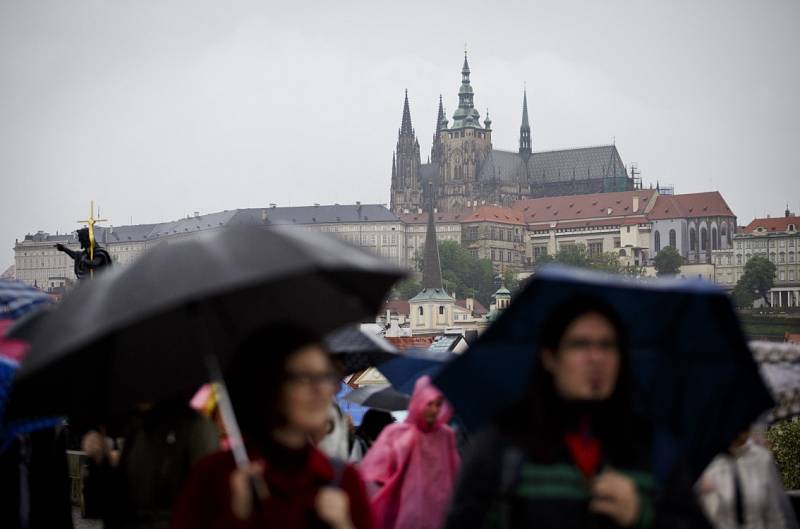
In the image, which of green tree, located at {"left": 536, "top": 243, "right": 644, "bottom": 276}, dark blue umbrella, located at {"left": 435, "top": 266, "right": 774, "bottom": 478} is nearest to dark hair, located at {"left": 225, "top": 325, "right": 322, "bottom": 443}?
dark blue umbrella, located at {"left": 435, "top": 266, "right": 774, "bottom": 478}

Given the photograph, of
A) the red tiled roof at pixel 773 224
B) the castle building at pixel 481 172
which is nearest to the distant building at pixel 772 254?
the red tiled roof at pixel 773 224

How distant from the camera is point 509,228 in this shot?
16412cm

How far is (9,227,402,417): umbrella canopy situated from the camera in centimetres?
311

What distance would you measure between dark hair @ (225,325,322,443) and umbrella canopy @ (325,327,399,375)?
3811mm

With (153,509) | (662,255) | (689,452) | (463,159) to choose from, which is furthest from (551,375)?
(463,159)

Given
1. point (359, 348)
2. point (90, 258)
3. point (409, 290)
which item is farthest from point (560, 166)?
point (359, 348)

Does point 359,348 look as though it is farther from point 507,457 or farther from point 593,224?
point 593,224

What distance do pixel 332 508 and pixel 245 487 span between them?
0.17 m

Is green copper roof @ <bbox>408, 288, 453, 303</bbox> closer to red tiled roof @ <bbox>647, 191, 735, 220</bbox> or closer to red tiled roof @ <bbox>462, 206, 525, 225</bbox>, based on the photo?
red tiled roof @ <bbox>462, 206, 525, 225</bbox>

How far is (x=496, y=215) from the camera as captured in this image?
16350 centimetres

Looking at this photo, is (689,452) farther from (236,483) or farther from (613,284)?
(236,483)

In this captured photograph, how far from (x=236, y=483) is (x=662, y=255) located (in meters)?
147

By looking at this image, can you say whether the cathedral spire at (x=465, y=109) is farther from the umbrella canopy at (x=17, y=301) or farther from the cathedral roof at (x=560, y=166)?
the umbrella canopy at (x=17, y=301)

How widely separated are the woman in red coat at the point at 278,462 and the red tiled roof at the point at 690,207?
154902mm
